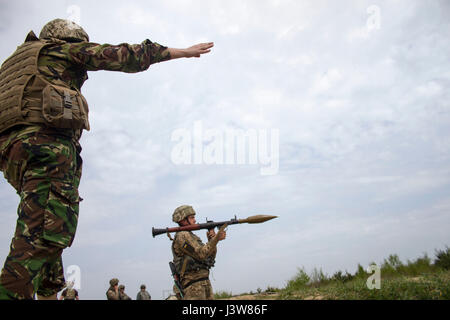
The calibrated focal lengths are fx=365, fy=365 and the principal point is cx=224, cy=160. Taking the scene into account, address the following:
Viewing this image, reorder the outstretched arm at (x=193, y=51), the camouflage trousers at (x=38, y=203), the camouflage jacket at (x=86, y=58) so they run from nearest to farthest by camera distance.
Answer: the camouflage trousers at (x=38, y=203) → the camouflage jacket at (x=86, y=58) → the outstretched arm at (x=193, y=51)

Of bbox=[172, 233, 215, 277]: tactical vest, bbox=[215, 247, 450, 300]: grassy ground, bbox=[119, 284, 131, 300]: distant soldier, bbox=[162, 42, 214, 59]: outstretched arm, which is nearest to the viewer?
bbox=[162, 42, 214, 59]: outstretched arm

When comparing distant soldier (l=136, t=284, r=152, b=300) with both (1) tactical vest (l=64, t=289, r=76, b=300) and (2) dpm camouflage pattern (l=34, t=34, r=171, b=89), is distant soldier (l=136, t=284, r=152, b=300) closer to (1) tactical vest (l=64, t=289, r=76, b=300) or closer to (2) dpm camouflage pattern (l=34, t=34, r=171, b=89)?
(1) tactical vest (l=64, t=289, r=76, b=300)

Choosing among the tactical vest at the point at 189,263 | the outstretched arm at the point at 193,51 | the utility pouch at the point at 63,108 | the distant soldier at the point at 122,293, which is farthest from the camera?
the distant soldier at the point at 122,293

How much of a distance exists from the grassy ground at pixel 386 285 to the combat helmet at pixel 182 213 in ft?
7.87

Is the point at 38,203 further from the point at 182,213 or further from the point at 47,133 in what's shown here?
the point at 182,213

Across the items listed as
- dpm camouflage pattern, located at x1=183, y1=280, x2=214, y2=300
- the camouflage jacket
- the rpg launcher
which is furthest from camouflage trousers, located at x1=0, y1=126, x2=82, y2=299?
dpm camouflage pattern, located at x1=183, y1=280, x2=214, y2=300

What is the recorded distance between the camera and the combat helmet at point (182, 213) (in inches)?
258

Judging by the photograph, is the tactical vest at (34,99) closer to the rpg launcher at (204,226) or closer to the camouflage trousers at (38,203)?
the camouflage trousers at (38,203)

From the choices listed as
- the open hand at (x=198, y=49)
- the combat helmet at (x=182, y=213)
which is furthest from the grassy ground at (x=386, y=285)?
the open hand at (x=198, y=49)

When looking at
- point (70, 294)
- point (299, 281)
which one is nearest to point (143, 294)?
point (70, 294)

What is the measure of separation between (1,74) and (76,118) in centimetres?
97

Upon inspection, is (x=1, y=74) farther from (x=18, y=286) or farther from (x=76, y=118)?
(x=18, y=286)

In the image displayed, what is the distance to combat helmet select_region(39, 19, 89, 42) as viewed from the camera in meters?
3.69
